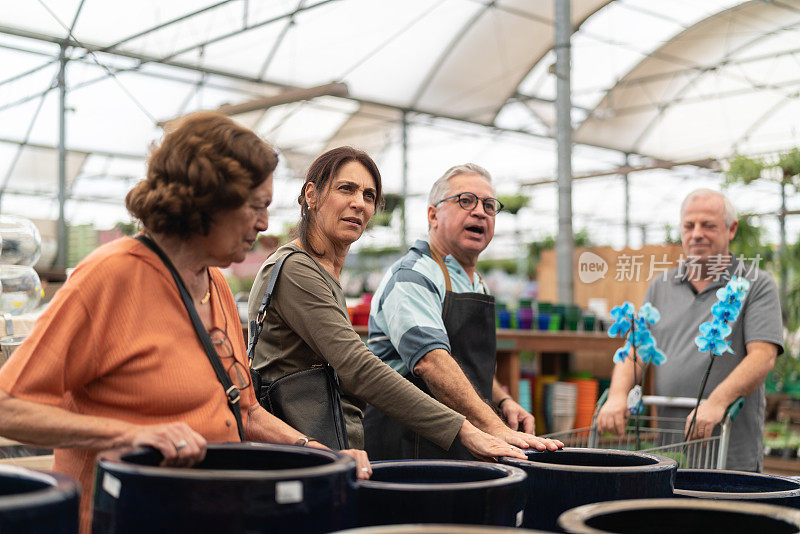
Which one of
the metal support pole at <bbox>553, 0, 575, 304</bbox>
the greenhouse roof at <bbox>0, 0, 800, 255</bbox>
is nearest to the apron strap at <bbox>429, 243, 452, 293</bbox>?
the metal support pole at <bbox>553, 0, 575, 304</bbox>

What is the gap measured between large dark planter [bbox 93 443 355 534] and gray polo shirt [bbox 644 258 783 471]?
2.19 metres

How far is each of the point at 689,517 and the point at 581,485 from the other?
0.21 m

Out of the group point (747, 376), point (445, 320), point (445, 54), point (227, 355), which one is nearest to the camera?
point (227, 355)

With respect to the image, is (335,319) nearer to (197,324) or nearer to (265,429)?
(265,429)

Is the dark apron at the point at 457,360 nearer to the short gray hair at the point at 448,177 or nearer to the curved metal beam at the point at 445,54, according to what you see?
the short gray hair at the point at 448,177

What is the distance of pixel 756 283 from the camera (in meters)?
2.88

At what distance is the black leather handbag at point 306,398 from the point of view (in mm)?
1772

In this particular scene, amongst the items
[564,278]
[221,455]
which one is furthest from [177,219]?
[564,278]

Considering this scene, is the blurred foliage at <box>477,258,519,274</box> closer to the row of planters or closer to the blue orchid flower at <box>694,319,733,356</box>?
the blue orchid flower at <box>694,319,733,356</box>

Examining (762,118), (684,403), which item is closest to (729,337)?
(684,403)

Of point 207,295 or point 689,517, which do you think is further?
point 207,295

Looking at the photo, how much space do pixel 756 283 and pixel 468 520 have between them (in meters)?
2.13

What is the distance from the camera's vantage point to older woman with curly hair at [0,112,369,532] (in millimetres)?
1140

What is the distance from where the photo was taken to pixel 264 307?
70.5 inches
